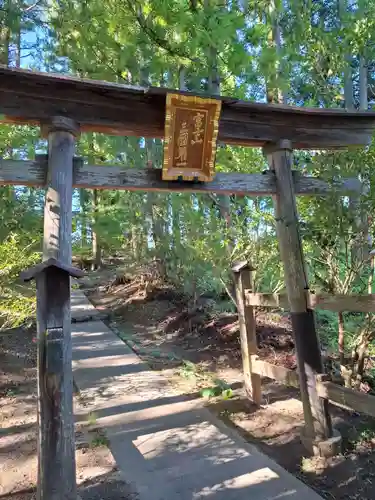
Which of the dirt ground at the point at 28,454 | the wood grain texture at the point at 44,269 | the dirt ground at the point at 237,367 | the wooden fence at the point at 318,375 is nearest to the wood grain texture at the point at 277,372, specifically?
the wooden fence at the point at 318,375

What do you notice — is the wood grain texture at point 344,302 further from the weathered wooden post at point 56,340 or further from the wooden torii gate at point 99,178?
the weathered wooden post at point 56,340

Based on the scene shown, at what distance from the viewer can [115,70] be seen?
774cm

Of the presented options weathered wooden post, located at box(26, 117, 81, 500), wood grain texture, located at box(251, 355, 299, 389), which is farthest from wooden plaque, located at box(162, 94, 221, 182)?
wood grain texture, located at box(251, 355, 299, 389)

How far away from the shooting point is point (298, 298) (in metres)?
4.11

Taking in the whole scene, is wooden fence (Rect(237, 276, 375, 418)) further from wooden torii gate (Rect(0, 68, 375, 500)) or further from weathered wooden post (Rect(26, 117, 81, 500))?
weathered wooden post (Rect(26, 117, 81, 500))

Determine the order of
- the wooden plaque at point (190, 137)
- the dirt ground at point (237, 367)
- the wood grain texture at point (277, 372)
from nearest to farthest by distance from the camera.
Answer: the dirt ground at point (237, 367), the wooden plaque at point (190, 137), the wood grain texture at point (277, 372)

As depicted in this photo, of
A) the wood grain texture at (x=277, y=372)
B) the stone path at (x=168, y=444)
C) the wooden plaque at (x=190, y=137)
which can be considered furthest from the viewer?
the wood grain texture at (x=277, y=372)

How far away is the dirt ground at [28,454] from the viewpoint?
317 centimetres

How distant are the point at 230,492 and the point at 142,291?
8.45 metres

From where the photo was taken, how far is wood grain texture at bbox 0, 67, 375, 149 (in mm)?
3531

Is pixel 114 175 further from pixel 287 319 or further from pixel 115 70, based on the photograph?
pixel 287 319

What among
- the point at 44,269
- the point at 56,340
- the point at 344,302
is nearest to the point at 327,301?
the point at 344,302

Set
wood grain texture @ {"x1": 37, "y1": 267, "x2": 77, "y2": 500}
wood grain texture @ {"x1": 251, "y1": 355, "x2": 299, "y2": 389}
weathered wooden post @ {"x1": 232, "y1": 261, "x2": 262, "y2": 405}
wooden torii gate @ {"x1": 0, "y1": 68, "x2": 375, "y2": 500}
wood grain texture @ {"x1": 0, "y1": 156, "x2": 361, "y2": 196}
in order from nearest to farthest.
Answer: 1. wood grain texture @ {"x1": 37, "y1": 267, "x2": 77, "y2": 500}
2. wooden torii gate @ {"x1": 0, "y1": 68, "x2": 375, "y2": 500}
3. wood grain texture @ {"x1": 0, "y1": 156, "x2": 361, "y2": 196}
4. wood grain texture @ {"x1": 251, "y1": 355, "x2": 299, "y2": 389}
5. weathered wooden post @ {"x1": 232, "y1": 261, "x2": 262, "y2": 405}

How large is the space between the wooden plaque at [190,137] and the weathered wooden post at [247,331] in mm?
1534
